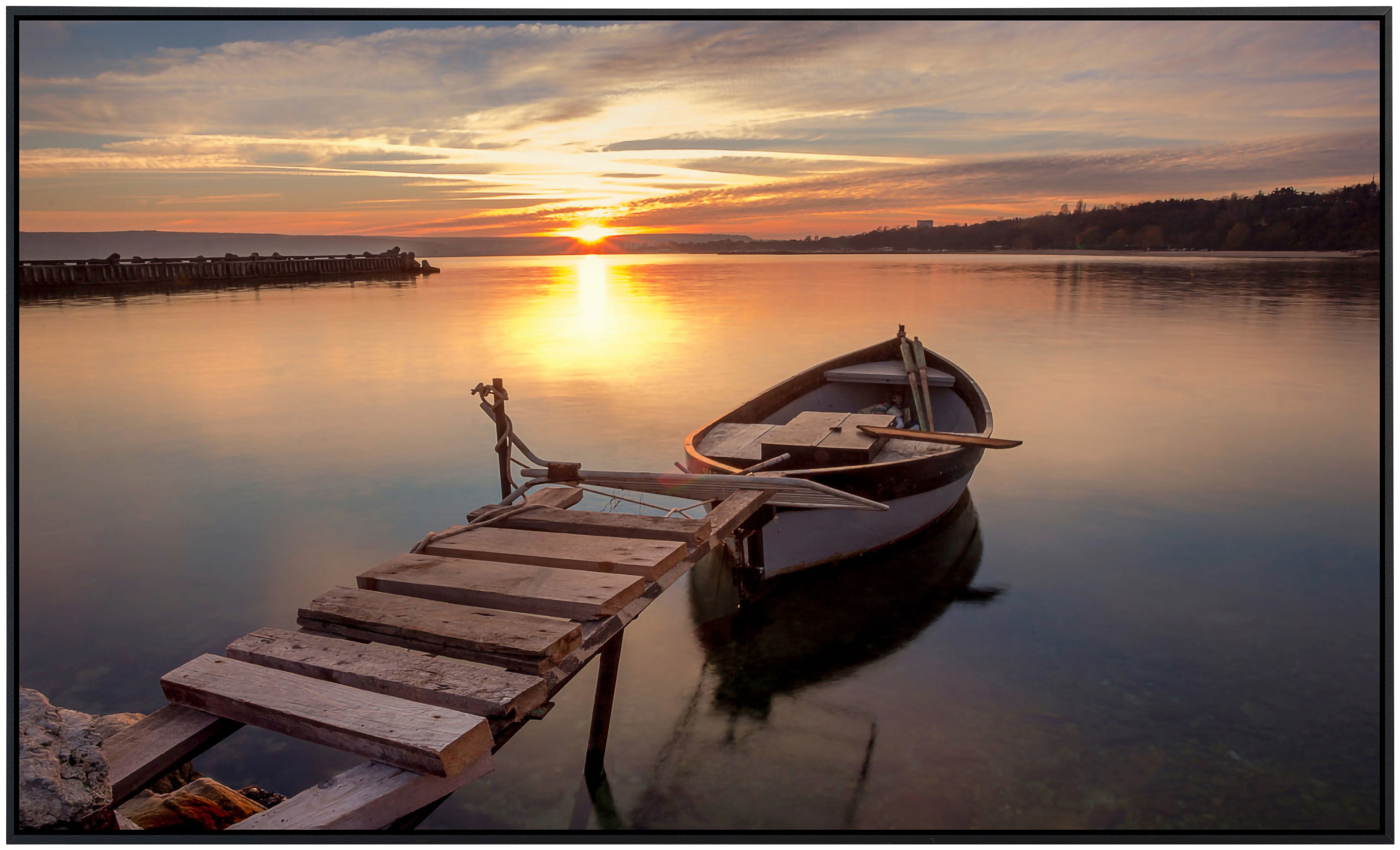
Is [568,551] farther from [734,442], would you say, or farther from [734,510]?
[734,442]

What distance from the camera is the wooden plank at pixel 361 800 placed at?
3150 millimetres

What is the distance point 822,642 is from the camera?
299 inches

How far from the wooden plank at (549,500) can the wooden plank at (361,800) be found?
2640 mm

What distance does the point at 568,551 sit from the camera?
513 centimetres

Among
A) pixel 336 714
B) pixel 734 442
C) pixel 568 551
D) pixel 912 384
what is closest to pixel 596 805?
pixel 568 551

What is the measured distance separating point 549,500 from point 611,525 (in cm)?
82

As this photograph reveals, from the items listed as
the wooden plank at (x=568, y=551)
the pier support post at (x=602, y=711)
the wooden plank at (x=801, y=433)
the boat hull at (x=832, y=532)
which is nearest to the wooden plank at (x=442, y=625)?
the wooden plank at (x=568, y=551)

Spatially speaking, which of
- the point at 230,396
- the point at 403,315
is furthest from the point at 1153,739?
the point at 403,315

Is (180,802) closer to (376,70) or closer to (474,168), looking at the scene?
(376,70)

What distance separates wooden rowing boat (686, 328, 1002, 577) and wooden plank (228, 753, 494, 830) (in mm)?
4514

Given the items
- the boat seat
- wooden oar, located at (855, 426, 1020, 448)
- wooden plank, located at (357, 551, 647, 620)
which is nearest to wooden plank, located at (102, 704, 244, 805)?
wooden plank, located at (357, 551, 647, 620)

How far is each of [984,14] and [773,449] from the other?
15.8ft

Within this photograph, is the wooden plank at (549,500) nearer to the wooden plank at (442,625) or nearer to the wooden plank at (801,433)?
the wooden plank at (442,625)

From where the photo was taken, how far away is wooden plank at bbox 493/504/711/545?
17.8 feet
